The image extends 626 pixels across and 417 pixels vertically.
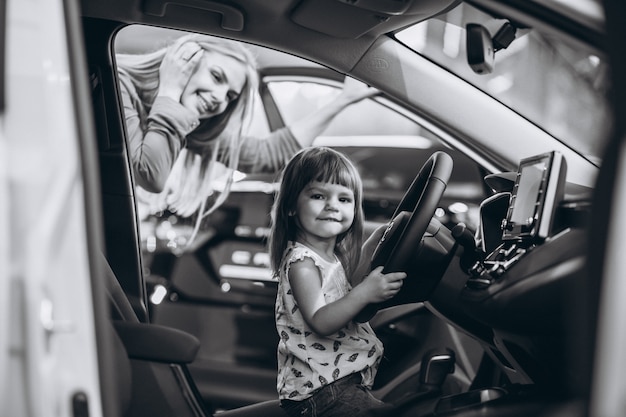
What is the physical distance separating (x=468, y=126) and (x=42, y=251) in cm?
135

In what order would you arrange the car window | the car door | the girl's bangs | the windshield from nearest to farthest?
1. the car door
2. the windshield
3. the girl's bangs
4. the car window

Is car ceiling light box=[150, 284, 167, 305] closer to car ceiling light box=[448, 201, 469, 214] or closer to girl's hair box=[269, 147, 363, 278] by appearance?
car ceiling light box=[448, 201, 469, 214]

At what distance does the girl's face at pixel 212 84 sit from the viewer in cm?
262

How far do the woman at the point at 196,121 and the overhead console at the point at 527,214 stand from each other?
0.81m

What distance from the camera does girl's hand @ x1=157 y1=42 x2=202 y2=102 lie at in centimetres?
253

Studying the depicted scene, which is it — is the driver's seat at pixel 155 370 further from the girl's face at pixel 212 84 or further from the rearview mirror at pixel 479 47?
the girl's face at pixel 212 84

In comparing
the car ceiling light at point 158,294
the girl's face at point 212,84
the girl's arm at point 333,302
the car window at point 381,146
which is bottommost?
the car ceiling light at point 158,294

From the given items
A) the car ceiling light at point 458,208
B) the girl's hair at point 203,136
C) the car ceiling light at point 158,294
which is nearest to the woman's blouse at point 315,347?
the girl's hair at point 203,136

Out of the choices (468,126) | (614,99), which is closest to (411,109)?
(468,126)

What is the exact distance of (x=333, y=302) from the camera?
5.34ft

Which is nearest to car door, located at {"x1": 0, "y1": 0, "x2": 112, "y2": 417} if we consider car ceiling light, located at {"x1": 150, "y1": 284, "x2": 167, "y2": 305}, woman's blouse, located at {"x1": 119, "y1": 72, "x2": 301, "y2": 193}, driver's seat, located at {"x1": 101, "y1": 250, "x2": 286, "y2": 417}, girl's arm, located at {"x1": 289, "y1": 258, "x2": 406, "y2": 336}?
driver's seat, located at {"x1": 101, "y1": 250, "x2": 286, "y2": 417}

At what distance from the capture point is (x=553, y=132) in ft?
6.49

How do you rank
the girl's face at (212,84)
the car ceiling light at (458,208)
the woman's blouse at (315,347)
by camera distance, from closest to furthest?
the woman's blouse at (315,347) < the girl's face at (212,84) < the car ceiling light at (458,208)

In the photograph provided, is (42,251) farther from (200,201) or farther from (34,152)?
(200,201)
